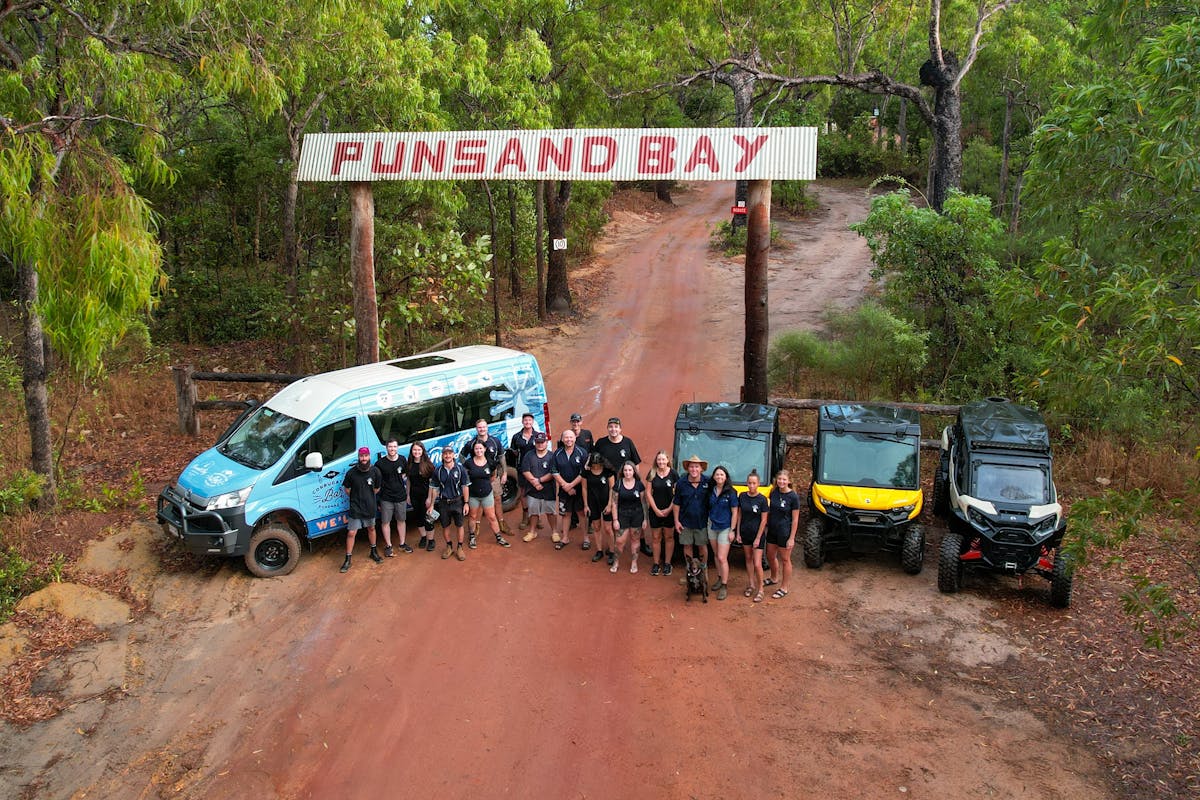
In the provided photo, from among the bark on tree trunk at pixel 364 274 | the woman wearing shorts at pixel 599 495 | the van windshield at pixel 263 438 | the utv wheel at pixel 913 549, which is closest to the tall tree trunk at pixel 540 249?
the bark on tree trunk at pixel 364 274

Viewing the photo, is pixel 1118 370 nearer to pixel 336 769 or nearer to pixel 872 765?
pixel 872 765

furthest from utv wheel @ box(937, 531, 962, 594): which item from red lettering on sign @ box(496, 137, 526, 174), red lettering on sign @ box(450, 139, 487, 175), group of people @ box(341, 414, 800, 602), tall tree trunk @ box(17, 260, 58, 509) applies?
tall tree trunk @ box(17, 260, 58, 509)

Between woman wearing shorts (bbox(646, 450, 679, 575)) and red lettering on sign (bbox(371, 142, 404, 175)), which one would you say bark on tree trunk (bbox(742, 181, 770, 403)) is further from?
red lettering on sign (bbox(371, 142, 404, 175))

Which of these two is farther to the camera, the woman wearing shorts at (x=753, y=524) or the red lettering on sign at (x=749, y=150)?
the red lettering on sign at (x=749, y=150)

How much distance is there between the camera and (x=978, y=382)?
17672 mm

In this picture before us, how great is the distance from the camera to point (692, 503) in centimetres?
1072

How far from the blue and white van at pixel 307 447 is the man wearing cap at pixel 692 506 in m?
3.69

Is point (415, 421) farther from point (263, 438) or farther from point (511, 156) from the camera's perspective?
point (511, 156)

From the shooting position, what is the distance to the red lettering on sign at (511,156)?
1501 centimetres

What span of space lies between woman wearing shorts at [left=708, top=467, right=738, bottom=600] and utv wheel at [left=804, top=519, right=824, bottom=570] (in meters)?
1.42

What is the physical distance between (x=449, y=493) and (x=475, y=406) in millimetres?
1855

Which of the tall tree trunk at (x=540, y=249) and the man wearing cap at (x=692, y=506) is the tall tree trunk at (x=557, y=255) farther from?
the man wearing cap at (x=692, y=506)

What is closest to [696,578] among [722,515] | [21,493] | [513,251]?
[722,515]

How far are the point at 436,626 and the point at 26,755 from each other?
3.93 meters
